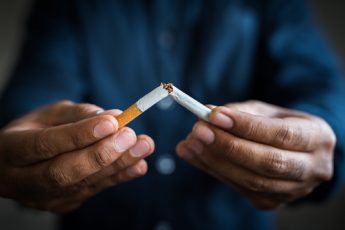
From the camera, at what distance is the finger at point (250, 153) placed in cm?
31

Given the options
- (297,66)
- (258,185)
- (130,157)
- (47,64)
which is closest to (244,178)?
(258,185)

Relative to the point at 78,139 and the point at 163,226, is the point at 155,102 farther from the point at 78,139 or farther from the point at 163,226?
the point at 163,226

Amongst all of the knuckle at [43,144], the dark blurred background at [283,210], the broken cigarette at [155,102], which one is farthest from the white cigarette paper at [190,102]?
the dark blurred background at [283,210]

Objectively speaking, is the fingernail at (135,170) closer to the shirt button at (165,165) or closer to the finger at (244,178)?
the finger at (244,178)

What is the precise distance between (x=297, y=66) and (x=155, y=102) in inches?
11.8

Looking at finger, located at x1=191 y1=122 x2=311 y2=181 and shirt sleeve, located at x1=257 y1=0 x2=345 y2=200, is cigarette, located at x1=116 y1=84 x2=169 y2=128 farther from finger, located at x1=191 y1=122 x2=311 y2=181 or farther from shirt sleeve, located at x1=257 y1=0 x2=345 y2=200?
shirt sleeve, located at x1=257 y1=0 x2=345 y2=200

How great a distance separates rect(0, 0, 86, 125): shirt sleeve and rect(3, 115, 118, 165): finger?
134mm

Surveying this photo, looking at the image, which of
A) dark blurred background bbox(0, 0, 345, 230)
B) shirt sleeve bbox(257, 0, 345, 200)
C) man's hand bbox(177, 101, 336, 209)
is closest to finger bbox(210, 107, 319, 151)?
man's hand bbox(177, 101, 336, 209)

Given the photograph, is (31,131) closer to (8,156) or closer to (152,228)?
(8,156)

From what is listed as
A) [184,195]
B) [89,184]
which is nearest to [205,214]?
[184,195]

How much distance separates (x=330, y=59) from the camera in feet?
1.69

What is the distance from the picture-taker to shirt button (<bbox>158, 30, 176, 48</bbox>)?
1.76ft

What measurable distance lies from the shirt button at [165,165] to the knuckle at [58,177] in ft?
0.78

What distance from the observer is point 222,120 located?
299 millimetres
